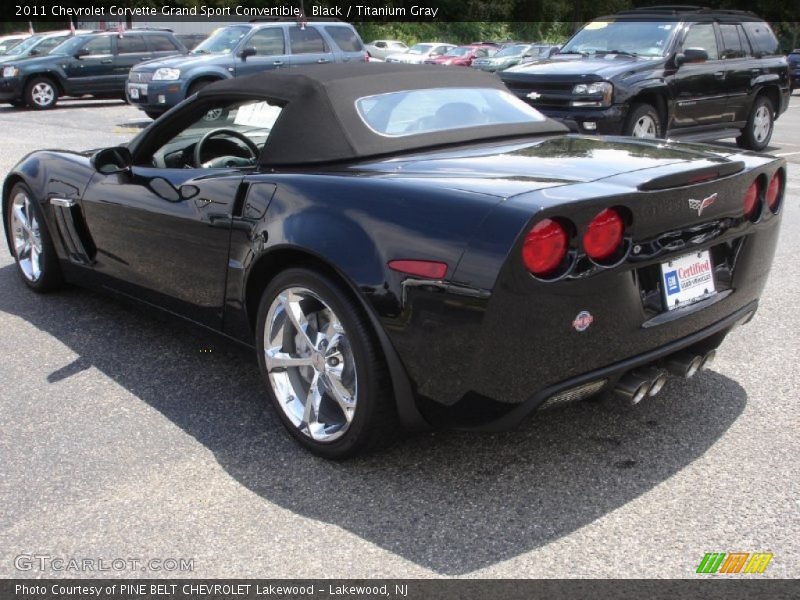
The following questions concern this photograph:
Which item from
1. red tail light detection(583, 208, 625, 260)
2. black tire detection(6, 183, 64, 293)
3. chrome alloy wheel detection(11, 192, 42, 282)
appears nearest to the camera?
red tail light detection(583, 208, 625, 260)

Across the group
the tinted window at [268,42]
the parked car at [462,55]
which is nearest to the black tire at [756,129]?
the tinted window at [268,42]

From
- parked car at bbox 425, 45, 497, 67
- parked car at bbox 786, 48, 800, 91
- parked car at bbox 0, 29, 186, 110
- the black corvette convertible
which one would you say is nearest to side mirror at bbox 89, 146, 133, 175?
the black corvette convertible

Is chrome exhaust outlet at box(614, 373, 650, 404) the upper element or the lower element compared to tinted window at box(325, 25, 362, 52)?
lower

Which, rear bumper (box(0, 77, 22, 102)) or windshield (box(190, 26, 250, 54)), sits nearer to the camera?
windshield (box(190, 26, 250, 54))

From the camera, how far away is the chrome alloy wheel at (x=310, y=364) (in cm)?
316

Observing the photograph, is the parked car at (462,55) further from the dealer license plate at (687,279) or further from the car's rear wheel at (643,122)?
the dealer license plate at (687,279)

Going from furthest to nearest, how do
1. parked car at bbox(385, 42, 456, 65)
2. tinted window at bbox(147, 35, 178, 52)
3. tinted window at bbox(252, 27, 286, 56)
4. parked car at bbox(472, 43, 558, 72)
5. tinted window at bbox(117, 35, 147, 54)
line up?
parked car at bbox(385, 42, 456, 65) < parked car at bbox(472, 43, 558, 72) < tinted window at bbox(147, 35, 178, 52) < tinted window at bbox(117, 35, 147, 54) < tinted window at bbox(252, 27, 286, 56)

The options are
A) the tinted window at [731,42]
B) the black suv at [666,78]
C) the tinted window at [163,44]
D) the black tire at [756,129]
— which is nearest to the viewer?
the black suv at [666,78]

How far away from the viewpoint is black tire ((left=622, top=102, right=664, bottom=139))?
32.2ft

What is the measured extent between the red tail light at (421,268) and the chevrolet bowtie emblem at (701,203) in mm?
951

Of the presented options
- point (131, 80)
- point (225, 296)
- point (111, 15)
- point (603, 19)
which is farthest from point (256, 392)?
point (111, 15)

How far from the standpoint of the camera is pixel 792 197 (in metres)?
8.95

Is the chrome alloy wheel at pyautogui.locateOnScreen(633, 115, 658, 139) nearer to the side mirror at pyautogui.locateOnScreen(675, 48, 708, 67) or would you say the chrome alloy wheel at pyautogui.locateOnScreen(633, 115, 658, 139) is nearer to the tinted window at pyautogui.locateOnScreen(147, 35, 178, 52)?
the side mirror at pyautogui.locateOnScreen(675, 48, 708, 67)

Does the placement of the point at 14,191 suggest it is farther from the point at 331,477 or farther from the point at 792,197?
the point at 792,197
